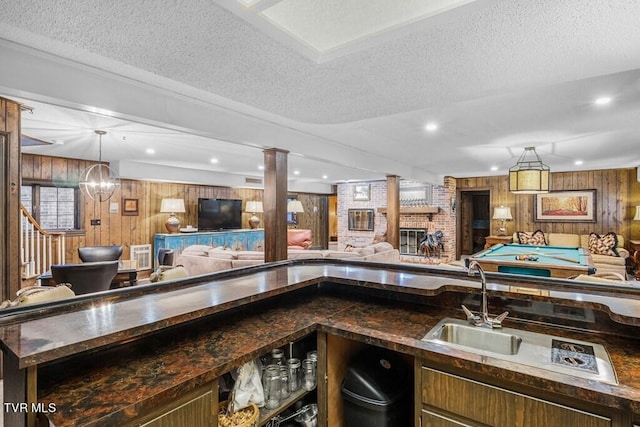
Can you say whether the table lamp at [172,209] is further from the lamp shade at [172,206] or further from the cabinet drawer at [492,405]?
the cabinet drawer at [492,405]

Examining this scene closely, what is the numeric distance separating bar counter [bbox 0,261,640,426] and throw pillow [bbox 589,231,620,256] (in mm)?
6840

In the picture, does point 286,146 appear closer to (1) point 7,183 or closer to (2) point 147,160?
(1) point 7,183

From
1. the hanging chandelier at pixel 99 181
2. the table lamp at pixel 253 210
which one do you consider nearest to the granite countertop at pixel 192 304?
the hanging chandelier at pixel 99 181

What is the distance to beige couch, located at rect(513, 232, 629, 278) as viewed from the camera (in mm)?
6355

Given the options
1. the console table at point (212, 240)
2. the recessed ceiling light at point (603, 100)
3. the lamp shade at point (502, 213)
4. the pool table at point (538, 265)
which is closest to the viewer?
the recessed ceiling light at point (603, 100)

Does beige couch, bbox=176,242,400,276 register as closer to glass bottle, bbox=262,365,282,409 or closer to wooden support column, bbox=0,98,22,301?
wooden support column, bbox=0,98,22,301

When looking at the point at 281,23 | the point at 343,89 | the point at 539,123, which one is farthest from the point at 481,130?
the point at 281,23

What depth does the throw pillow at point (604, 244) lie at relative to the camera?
6980mm

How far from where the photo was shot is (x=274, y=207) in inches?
158

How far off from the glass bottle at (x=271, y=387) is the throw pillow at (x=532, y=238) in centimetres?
821

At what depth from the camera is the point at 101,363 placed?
1332 mm

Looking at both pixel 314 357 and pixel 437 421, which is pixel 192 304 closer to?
pixel 314 357

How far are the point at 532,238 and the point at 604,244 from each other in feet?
4.40

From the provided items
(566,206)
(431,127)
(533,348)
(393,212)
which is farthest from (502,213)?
(533,348)
